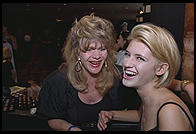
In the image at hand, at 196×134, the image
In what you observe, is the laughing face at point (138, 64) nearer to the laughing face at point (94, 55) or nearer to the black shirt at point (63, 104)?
the laughing face at point (94, 55)

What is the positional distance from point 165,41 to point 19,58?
23.7 feet

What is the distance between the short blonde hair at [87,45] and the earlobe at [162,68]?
0.37m

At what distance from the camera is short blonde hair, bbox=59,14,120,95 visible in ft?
3.82

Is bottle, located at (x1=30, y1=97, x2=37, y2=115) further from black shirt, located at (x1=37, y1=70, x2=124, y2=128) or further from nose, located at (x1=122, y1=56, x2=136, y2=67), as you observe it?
nose, located at (x1=122, y1=56, x2=136, y2=67)

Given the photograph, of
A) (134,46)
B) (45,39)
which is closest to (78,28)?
(134,46)

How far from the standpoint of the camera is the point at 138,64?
84 centimetres

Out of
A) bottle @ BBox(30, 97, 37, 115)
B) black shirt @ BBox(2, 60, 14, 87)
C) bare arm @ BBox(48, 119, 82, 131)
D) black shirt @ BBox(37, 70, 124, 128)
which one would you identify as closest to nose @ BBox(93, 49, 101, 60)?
black shirt @ BBox(37, 70, 124, 128)

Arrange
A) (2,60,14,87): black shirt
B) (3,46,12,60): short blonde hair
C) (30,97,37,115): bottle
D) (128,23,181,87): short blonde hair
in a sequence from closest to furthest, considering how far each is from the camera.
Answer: (128,23,181,87): short blonde hair < (30,97,37,115): bottle < (2,60,14,87): black shirt < (3,46,12,60): short blonde hair

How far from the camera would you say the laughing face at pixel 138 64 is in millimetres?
836

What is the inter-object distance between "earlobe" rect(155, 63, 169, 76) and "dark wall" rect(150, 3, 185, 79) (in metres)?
0.78

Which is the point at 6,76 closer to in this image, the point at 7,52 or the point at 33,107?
the point at 33,107

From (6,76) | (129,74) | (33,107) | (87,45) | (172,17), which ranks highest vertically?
(172,17)

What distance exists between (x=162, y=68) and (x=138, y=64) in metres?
0.12

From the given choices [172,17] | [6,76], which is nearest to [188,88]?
[172,17]
